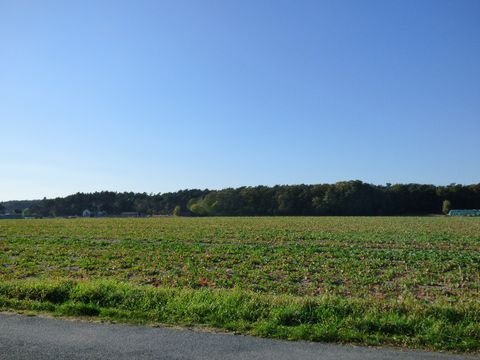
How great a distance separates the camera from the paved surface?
5.28 metres

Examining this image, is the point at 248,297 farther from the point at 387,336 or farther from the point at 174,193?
the point at 174,193

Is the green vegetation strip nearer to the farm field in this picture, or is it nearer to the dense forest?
the farm field

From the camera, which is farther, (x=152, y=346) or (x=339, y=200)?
(x=339, y=200)

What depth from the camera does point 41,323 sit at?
6789 millimetres

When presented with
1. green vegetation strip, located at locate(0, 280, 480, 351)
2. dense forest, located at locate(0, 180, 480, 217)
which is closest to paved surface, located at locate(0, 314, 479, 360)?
green vegetation strip, located at locate(0, 280, 480, 351)

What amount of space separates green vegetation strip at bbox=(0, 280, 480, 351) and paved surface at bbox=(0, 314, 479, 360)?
16.0 inches

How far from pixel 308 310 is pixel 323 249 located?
1631 cm

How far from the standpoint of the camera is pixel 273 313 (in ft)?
23.2

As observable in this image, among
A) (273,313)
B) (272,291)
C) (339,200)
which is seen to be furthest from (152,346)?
(339,200)

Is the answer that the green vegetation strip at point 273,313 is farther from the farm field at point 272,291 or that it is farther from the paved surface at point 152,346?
the paved surface at point 152,346

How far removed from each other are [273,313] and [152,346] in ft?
7.29

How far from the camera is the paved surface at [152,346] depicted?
528 cm

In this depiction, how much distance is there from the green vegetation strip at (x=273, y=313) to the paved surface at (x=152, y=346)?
0.41m

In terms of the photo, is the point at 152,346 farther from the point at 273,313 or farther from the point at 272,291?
the point at 272,291
